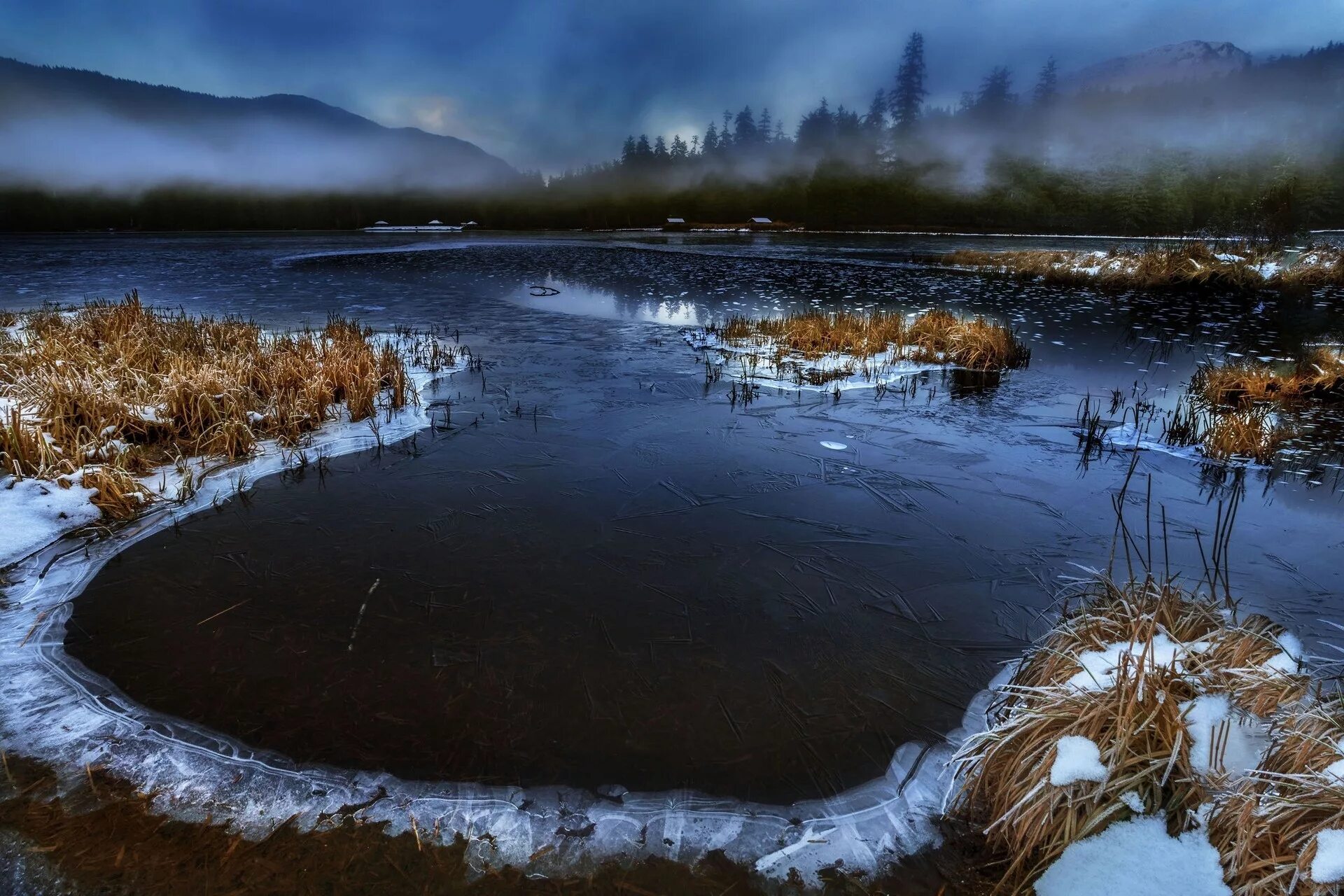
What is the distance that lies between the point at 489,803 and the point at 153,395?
348 inches

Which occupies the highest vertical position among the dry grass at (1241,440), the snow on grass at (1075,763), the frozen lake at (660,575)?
the dry grass at (1241,440)

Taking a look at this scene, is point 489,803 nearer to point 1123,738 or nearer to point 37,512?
point 1123,738

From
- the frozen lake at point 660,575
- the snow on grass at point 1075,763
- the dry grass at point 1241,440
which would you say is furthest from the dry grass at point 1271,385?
the snow on grass at point 1075,763

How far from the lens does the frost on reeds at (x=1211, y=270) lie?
2550 cm

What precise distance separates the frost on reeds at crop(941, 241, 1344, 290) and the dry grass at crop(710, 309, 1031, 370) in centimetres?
1765

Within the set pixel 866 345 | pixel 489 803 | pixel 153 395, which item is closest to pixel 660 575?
pixel 489 803

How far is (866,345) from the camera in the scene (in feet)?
47.6

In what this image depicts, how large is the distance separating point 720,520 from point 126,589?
562 cm

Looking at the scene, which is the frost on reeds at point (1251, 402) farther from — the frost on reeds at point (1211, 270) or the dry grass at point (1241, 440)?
the frost on reeds at point (1211, 270)

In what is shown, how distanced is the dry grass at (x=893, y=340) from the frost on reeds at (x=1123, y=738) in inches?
421

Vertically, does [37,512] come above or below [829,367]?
below

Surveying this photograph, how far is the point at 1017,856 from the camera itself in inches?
114

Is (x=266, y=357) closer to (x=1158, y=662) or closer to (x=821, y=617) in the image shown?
(x=821, y=617)

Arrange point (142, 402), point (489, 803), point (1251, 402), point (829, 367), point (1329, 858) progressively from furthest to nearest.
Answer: point (829, 367)
point (1251, 402)
point (142, 402)
point (489, 803)
point (1329, 858)
